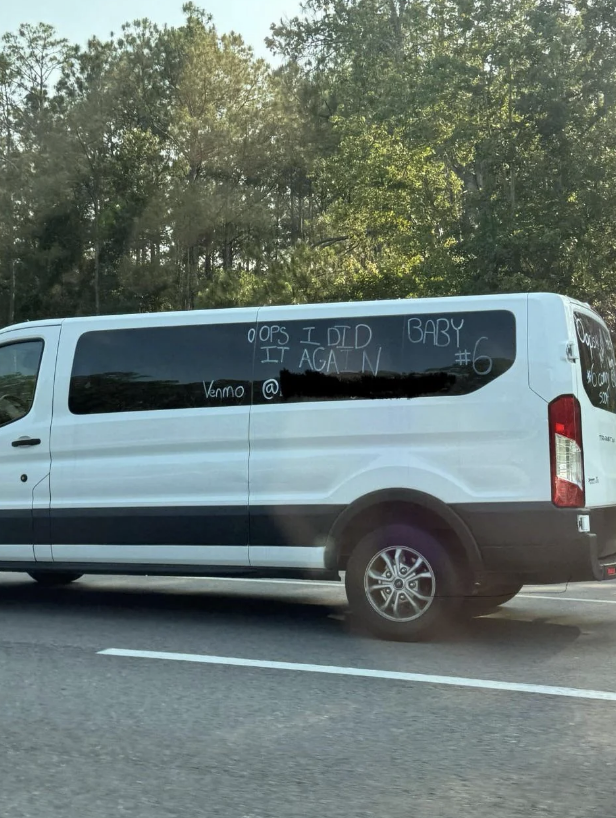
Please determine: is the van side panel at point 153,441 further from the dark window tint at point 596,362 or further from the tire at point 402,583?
the dark window tint at point 596,362

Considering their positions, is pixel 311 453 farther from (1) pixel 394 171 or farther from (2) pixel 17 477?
(1) pixel 394 171

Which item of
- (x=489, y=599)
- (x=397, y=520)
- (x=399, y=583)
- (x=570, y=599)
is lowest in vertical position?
(x=570, y=599)

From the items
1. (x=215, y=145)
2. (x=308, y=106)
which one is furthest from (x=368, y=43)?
(x=215, y=145)

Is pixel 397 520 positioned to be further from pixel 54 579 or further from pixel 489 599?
pixel 54 579

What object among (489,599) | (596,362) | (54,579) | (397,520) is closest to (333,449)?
(397,520)

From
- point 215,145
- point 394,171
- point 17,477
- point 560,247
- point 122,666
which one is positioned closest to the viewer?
point 122,666

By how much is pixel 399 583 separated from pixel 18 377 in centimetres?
321

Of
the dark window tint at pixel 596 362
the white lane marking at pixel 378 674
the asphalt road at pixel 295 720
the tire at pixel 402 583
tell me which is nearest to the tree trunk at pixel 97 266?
the asphalt road at pixel 295 720

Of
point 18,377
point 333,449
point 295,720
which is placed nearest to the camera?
point 295,720

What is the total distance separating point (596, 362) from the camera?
7.22 metres

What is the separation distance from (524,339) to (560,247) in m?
22.3

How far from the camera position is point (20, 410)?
8.09 m

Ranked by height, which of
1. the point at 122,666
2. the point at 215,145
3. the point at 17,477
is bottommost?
the point at 122,666

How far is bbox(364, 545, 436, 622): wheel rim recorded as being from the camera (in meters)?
6.90
